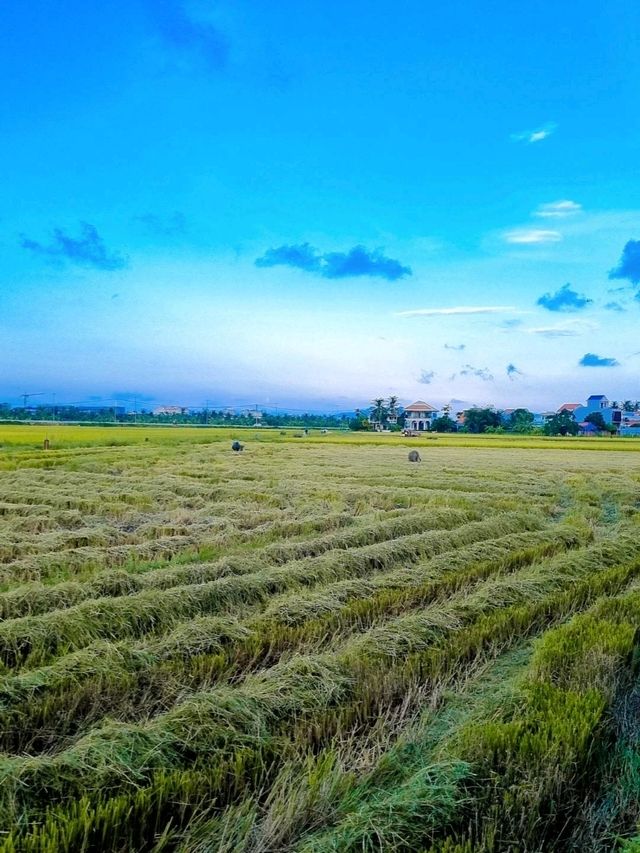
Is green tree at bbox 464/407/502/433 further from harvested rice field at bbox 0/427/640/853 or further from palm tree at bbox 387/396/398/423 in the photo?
harvested rice field at bbox 0/427/640/853

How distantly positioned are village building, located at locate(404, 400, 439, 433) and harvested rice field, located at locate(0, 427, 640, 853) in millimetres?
103242

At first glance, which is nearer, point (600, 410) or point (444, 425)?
point (444, 425)

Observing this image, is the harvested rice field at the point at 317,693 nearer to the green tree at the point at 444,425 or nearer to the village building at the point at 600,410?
the green tree at the point at 444,425

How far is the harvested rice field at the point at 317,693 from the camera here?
2414 millimetres

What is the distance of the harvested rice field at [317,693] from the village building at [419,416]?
339 ft

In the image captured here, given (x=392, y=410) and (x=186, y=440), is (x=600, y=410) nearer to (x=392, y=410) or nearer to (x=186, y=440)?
(x=392, y=410)

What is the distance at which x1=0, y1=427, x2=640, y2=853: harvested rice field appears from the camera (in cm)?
241

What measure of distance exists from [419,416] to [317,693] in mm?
121859

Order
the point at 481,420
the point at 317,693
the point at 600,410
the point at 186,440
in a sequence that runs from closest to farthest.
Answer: the point at 317,693, the point at 186,440, the point at 481,420, the point at 600,410

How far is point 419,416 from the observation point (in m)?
123

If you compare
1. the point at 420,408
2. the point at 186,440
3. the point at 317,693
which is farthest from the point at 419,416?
the point at 317,693

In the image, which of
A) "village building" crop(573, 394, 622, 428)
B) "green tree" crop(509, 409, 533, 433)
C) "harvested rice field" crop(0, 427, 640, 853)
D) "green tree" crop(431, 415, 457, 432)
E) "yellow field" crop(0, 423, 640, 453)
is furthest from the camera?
"village building" crop(573, 394, 622, 428)

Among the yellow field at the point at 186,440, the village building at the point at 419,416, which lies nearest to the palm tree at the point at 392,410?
the village building at the point at 419,416

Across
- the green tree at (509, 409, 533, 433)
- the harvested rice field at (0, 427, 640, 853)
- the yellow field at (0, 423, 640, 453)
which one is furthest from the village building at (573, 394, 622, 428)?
the harvested rice field at (0, 427, 640, 853)
